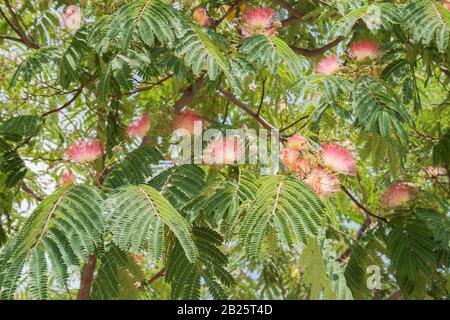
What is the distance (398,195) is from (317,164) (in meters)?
0.93

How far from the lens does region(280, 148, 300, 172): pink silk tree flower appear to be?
8.76 feet

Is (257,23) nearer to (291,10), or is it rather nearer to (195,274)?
(291,10)

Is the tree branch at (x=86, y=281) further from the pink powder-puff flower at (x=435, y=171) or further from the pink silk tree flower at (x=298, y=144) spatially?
the pink powder-puff flower at (x=435, y=171)

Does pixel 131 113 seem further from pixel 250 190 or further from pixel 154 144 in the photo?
pixel 250 190

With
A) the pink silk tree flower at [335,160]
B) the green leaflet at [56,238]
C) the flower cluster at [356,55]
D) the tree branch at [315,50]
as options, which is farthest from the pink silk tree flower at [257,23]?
the green leaflet at [56,238]

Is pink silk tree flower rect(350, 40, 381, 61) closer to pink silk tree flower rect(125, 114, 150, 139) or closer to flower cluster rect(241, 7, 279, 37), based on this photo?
flower cluster rect(241, 7, 279, 37)

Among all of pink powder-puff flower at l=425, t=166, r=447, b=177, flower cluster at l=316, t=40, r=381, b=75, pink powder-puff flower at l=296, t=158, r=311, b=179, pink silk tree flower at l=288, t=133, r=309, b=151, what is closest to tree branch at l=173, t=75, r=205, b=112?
flower cluster at l=316, t=40, r=381, b=75

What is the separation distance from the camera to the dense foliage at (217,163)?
232 centimetres

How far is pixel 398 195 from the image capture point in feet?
11.5

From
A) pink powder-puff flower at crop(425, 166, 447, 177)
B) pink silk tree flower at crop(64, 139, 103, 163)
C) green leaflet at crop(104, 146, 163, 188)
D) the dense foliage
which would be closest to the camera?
the dense foliage

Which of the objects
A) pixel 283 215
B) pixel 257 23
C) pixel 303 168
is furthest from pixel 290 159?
pixel 257 23

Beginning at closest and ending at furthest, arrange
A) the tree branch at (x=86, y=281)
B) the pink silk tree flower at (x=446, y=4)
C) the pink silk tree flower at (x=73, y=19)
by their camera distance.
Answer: the pink silk tree flower at (x=446, y=4)
the pink silk tree flower at (x=73, y=19)
the tree branch at (x=86, y=281)
